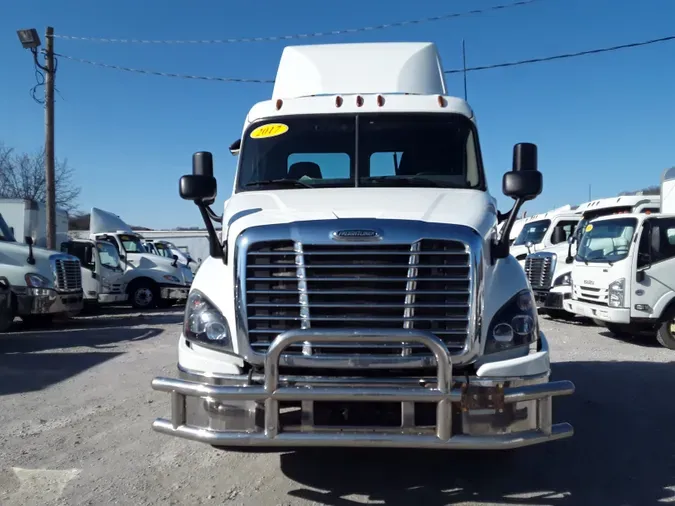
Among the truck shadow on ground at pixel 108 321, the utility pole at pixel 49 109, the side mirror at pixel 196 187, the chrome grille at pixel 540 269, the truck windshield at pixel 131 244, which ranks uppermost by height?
the utility pole at pixel 49 109

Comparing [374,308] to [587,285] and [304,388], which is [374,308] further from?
[587,285]

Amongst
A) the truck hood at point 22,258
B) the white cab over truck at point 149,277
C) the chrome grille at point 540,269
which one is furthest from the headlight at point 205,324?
the white cab over truck at point 149,277

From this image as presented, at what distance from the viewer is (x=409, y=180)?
463 cm

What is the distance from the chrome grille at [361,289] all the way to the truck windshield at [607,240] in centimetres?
683

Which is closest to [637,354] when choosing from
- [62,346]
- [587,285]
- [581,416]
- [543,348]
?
[587,285]

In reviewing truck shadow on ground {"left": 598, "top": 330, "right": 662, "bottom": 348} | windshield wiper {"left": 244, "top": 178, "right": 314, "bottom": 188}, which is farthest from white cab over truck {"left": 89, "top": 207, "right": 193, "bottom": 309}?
windshield wiper {"left": 244, "top": 178, "right": 314, "bottom": 188}

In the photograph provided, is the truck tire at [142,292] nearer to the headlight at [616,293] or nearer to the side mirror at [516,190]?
Result: the headlight at [616,293]

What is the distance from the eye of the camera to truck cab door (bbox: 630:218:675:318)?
8.85 meters

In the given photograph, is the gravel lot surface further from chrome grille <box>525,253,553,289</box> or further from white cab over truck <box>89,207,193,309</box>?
white cab over truck <box>89,207,193,309</box>

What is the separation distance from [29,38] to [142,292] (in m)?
7.81

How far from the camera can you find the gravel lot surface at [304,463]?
3811 mm

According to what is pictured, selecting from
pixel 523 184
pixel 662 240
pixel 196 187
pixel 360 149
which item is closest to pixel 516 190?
pixel 523 184

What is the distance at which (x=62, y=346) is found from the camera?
9477 millimetres

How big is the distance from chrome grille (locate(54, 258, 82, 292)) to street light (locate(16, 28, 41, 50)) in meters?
7.93
